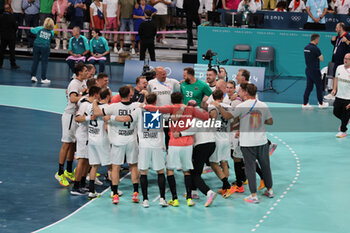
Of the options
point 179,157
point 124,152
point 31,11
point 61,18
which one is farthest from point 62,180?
point 31,11

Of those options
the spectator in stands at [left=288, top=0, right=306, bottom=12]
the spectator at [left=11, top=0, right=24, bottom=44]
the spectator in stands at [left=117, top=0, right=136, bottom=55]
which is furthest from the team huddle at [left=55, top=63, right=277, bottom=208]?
the spectator at [left=11, top=0, right=24, bottom=44]

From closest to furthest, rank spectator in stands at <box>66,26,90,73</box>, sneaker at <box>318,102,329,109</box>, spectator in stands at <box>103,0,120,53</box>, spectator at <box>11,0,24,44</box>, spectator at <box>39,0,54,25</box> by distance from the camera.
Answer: sneaker at <box>318,102,329,109</box>, spectator in stands at <box>66,26,90,73</box>, spectator in stands at <box>103,0,120,53</box>, spectator at <box>39,0,54,25</box>, spectator at <box>11,0,24,44</box>

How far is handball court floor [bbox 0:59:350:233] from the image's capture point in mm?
9195

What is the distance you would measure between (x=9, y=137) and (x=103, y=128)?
4925mm

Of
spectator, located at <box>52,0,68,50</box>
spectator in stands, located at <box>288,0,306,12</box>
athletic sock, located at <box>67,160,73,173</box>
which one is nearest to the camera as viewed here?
athletic sock, located at <box>67,160,73,173</box>

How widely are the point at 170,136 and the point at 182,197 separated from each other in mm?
1235

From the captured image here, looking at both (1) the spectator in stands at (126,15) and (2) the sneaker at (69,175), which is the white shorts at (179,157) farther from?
(1) the spectator in stands at (126,15)

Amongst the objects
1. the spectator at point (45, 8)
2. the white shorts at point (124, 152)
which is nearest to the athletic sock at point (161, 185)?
the white shorts at point (124, 152)

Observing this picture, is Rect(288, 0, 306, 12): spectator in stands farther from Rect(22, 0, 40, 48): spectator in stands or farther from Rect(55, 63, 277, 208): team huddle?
Rect(55, 63, 277, 208): team huddle

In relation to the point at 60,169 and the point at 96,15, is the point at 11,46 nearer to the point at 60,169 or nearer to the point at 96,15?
the point at 96,15

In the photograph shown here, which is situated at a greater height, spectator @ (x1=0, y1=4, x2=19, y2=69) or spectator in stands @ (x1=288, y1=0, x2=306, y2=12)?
spectator in stands @ (x1=288, y1=0, x2=306, y2=12)

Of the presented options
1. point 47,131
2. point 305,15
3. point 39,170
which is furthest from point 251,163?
point 305,15

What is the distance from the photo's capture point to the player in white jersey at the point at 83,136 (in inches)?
400

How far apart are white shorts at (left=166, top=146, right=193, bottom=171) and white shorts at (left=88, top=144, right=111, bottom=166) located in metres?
1.11
